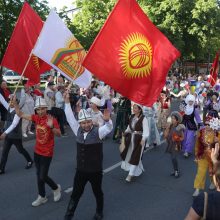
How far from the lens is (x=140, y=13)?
616 centimetres

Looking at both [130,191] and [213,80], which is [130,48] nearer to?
[130,191]

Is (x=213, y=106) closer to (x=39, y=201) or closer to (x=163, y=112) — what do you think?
(x=163, y=112)

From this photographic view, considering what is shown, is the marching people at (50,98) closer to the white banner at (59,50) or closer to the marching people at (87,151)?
the white banner at (59,50)

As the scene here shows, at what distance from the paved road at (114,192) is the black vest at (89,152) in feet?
3.12

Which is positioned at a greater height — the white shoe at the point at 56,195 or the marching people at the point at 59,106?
the marching people at the point at 59,106

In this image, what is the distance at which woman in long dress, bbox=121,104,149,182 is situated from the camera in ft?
24.2

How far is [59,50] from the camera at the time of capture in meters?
7.12

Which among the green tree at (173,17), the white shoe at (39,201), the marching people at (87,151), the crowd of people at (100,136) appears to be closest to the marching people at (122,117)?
the crowd of people at (100,136)

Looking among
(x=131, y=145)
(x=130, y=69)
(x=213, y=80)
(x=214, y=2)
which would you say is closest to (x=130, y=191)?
(x=131, y=145)

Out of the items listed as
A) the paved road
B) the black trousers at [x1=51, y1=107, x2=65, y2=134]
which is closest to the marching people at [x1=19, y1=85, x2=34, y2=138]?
the black trousers at [x1=51, y1=107, x2=65, y2=134]

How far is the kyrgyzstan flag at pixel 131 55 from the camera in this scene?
19.1ft

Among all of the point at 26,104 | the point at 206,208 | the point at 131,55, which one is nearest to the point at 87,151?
the point at 131,55

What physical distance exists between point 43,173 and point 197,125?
5.10m

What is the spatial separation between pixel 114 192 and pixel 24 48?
3543 mm
